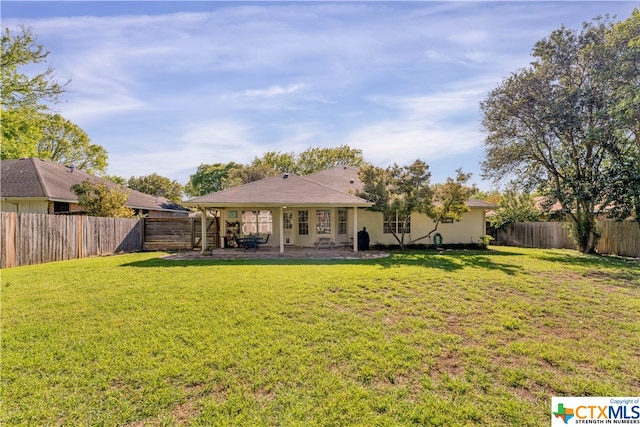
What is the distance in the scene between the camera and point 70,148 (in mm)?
32375

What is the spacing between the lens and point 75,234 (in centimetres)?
1248

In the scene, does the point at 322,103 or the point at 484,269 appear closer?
the point at 484,269

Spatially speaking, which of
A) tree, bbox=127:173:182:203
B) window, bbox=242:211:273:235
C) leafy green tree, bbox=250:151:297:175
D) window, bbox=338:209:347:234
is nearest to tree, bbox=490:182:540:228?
window, bbox=338:209:347:234

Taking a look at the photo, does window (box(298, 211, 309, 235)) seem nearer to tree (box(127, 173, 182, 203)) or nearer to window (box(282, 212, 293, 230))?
window (box(282, 212, 293, 230))

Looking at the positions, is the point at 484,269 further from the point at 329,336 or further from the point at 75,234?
the point at 75,234

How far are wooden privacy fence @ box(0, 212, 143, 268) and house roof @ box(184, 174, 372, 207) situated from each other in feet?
13.5

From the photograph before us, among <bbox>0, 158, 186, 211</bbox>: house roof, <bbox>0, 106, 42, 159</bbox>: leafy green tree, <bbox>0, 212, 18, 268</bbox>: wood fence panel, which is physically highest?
<bbox>0, 106, 42, 159</bbox>: leafy green tree

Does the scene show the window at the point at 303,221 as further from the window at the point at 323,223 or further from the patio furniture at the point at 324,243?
the patio furniture at the point at 324,243

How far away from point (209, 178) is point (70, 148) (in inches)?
670

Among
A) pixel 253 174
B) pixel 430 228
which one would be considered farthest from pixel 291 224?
pixel 253 174

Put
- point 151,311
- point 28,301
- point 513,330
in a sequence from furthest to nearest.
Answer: point 28,301 < point 151,311 < point 513,330

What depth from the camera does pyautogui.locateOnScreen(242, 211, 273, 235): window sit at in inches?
663

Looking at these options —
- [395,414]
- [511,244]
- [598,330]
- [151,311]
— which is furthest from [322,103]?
[511,244]

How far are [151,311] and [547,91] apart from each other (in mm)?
18958
